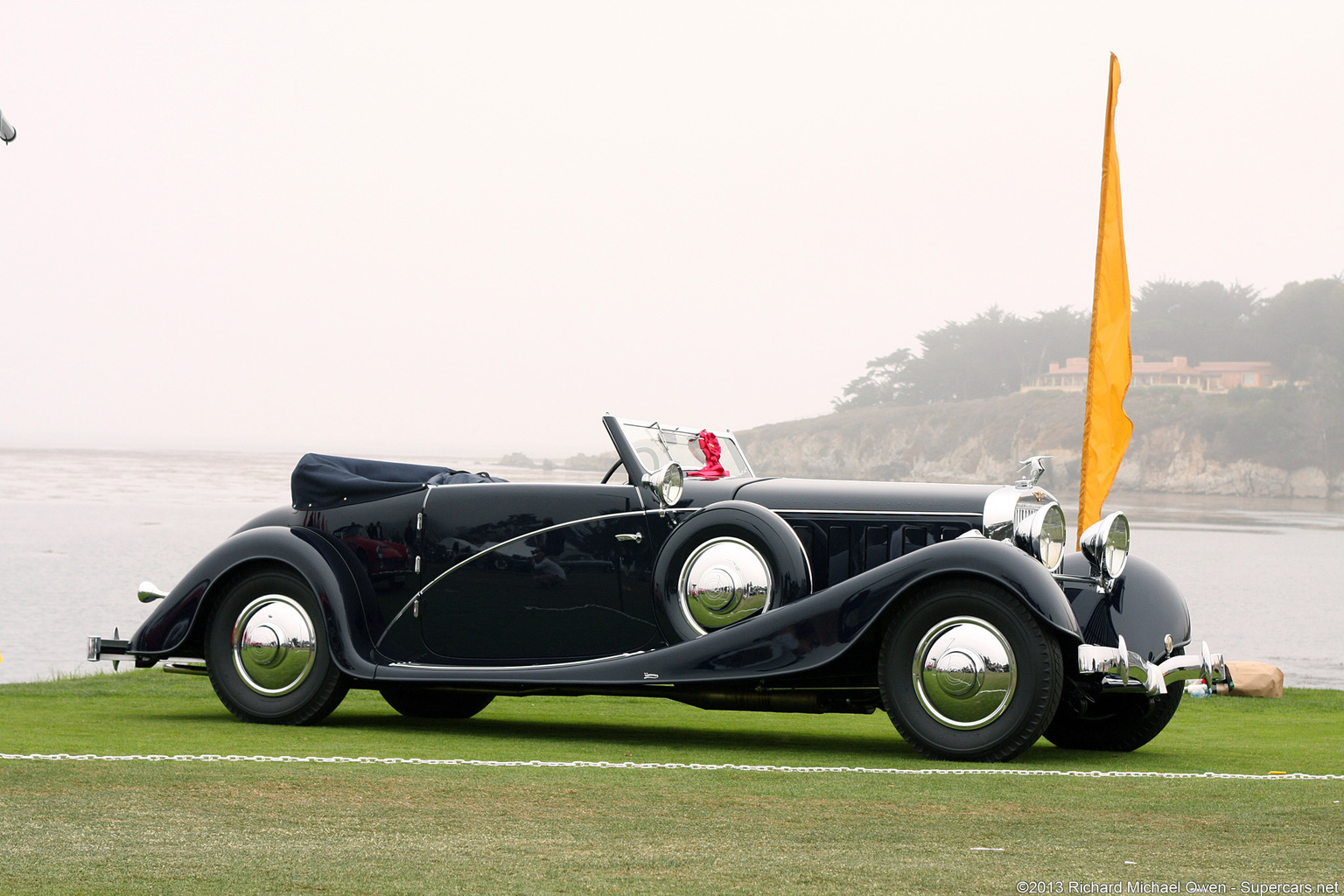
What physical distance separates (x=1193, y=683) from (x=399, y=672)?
13.6ft

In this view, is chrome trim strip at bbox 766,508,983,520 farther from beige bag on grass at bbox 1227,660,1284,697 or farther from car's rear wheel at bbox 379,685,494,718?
beige bag on grass at bbox 1227,660,1284,697

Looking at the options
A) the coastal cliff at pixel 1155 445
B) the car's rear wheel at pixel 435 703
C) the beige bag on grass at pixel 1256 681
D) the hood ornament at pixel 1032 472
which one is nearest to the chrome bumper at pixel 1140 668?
the hood ornament at pixel 1032 472

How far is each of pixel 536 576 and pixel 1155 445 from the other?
Result: 91.7m

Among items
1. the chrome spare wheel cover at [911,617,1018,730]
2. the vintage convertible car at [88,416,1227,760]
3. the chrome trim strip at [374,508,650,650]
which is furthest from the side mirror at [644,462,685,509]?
the chrome spare wheel cover at [911,617,1018,730]

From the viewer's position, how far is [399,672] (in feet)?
26.4

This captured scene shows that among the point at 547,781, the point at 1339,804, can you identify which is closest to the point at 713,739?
the point at 547,781

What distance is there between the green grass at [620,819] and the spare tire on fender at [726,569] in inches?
27.3

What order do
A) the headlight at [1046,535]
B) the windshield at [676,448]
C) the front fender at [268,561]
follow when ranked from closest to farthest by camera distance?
the headlight at [1046,535]
the front fender at [268,561]
the windshield at [676,448]

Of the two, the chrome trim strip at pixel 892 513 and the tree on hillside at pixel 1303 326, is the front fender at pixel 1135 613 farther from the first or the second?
the tree on hillside at pixel 1303 326

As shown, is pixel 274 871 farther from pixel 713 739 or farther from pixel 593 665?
pixel 713 739

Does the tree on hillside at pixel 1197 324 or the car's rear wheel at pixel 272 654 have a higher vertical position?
the tree on hillside at pixel 1197 324

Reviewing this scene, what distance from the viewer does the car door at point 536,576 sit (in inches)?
311

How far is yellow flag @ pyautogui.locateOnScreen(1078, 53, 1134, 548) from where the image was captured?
1229 centimetres

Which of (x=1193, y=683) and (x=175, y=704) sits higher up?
(x=1193, y=683)
